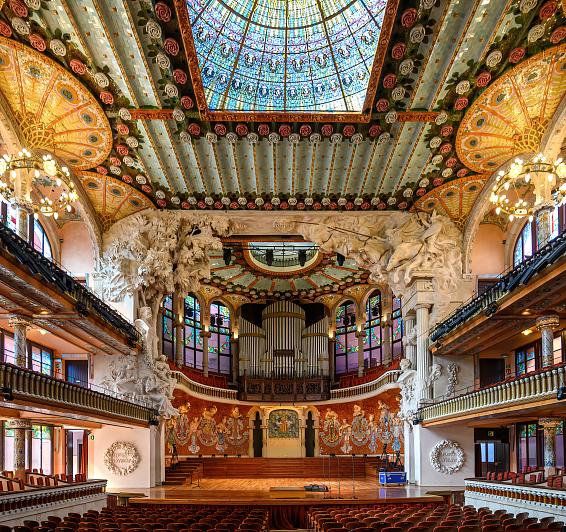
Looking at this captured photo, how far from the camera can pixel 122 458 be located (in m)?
26.0

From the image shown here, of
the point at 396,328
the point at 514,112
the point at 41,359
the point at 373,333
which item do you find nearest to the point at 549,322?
the point at 514,112

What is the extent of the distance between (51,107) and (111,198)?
21.4ft

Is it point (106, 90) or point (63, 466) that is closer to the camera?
point (106, 90)

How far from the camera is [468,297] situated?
26656mm

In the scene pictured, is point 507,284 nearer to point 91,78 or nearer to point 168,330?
point 91,78

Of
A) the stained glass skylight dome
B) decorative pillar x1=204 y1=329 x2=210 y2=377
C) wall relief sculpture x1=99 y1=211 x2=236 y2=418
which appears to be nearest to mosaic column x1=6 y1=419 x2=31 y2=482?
wall relief sculpture x1=99 y1=211 x2=236 y2=418

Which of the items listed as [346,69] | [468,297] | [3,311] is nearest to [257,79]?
[346,69]

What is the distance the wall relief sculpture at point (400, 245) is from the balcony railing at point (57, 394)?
9.66 meters

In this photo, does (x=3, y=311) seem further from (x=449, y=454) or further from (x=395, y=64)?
(x=449, y=454)

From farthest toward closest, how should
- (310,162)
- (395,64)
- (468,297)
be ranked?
1. (468,297)
2. (310,162)
3. (395,64)

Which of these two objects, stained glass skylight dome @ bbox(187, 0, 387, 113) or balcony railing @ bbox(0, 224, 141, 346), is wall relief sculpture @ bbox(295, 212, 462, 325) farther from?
balcony railing @ bbox(0, 224, 141, 346)

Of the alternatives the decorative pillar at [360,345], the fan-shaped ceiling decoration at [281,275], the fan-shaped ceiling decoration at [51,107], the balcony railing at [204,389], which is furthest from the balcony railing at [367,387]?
the fan-shaped ceiling decoration at [51,107]

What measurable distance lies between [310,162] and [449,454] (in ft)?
37.9

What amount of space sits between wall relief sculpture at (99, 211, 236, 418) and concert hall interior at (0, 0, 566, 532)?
9cm
